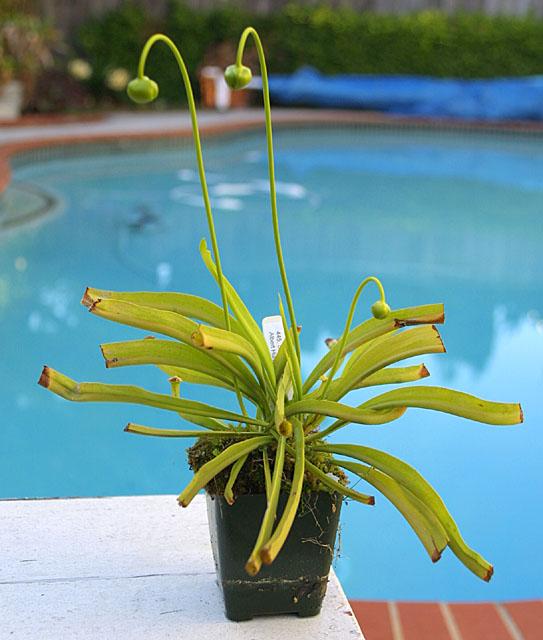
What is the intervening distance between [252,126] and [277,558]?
30.5 feet

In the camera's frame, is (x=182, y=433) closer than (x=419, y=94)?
Yes

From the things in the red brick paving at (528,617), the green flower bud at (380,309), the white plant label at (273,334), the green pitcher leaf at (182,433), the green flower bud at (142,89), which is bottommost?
the red brick paving at (528,617)

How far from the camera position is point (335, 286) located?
535cm

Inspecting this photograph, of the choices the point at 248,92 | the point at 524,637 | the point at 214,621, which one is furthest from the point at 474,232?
the point at 248,92

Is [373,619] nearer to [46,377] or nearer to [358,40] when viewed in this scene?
[46,377]

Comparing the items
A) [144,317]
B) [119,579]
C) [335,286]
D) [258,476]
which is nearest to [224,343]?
[144,317]

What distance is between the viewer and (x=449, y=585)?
2.58 m

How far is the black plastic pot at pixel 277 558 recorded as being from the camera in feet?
4.86

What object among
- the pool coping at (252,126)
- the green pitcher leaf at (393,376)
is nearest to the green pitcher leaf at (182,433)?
the green pitcher leaf at (393,376)

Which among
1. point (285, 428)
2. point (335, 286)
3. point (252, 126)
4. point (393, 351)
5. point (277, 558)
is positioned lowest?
point (335, 286)

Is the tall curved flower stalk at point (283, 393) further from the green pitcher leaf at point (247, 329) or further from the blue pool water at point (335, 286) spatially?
the blue pool water at point (335, 286)

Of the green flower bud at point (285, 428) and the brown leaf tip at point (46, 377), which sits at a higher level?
the brown leaf tip at point (46, 377)

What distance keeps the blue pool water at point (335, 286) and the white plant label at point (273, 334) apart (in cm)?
113

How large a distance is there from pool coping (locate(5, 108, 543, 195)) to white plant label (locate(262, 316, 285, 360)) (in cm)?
693
